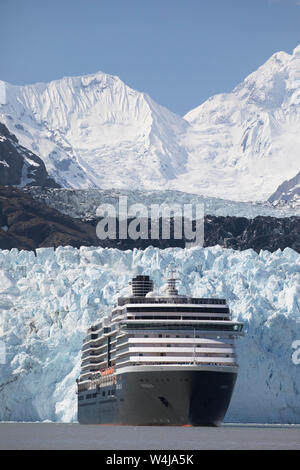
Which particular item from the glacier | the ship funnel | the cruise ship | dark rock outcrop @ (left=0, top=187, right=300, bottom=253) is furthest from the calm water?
dark rock outcrop @ (left=0, top=187, right=300, bottom=253)

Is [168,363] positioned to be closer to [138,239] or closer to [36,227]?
[36,227]

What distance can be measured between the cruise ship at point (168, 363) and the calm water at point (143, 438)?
4.25 feet

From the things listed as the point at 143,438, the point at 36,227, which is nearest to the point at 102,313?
the point at 143,438

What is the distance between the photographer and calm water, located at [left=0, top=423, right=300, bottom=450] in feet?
173

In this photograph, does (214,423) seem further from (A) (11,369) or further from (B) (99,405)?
(A) (11,369)

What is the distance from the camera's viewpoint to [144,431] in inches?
2493

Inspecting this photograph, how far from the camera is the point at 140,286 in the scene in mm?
79438

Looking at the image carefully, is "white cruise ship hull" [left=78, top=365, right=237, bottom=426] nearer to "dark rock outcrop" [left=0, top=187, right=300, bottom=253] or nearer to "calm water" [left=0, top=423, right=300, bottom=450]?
"calm water" [left=0, top=423, right=300, bottom=450]

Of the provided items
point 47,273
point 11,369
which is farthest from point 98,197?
point 11,369

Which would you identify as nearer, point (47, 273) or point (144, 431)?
point (144, 431)

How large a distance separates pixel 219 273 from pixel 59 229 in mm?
73185

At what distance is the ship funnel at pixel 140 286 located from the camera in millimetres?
79250

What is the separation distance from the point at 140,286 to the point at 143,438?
77.4 ft
